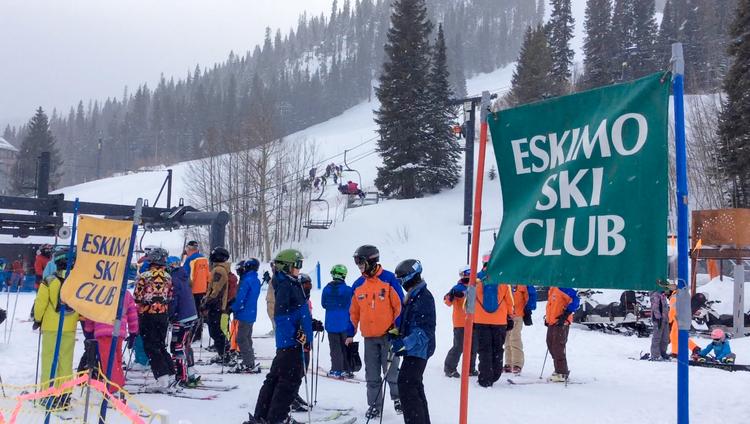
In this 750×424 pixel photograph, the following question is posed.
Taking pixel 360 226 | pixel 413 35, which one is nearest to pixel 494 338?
pixel 360 226

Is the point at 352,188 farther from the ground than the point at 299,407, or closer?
farther from the ground

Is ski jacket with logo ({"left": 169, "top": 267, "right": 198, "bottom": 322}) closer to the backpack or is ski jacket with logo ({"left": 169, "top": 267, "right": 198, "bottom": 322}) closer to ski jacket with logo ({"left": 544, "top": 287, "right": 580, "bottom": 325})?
the backpack

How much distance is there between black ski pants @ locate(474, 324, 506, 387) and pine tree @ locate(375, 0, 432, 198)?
26.4m

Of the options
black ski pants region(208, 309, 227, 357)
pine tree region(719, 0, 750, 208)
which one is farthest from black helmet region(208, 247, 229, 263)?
pine tree region(719, 0, 750, 208)

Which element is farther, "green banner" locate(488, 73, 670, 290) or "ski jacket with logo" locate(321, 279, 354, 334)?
"ski jacket with logo" locate(321, 279, 354, 334)

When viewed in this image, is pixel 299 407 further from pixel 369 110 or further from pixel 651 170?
pixel 369 110

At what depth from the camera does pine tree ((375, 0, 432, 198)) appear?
35.4 metres

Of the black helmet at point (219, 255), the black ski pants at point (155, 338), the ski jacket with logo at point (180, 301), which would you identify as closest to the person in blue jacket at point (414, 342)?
the black ski pants at point (155, 338)

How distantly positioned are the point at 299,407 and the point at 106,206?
32.4ft

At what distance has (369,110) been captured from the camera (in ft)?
339

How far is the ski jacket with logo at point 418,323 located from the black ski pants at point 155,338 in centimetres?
337

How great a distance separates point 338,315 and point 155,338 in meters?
2.95

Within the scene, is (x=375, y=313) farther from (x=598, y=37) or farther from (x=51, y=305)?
(x=598, y=37)

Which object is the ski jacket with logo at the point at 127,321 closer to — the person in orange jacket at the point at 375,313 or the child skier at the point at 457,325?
the person in orange jacket at the point at 375,313
